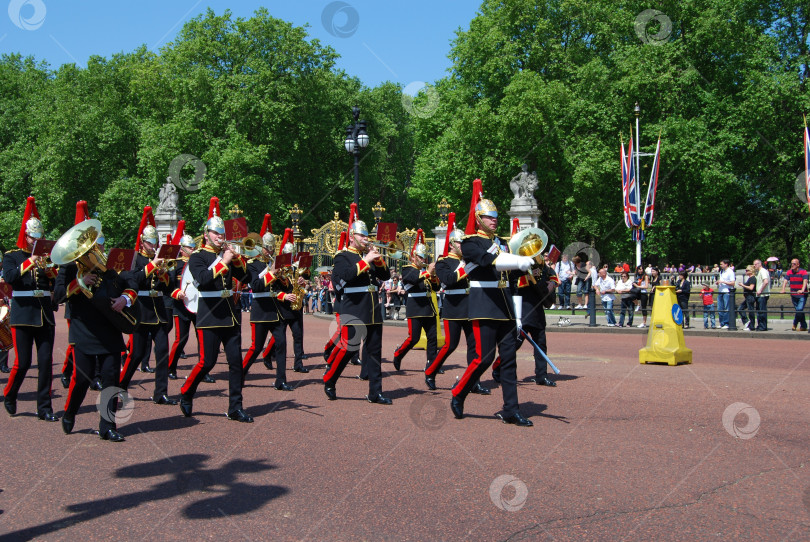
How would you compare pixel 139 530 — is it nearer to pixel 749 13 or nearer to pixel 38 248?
pixel 38 248

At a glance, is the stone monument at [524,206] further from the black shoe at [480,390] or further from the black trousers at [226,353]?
the black trousers at [226,353]

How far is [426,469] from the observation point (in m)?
5.77

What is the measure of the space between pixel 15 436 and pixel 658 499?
18.7ft

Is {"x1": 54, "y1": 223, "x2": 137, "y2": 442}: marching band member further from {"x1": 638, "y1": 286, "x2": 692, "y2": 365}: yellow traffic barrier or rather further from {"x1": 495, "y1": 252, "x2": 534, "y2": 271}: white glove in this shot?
{"x1": 638, "y1": 286, "x2": 692, "y2": 365}: yellow traffic barrier

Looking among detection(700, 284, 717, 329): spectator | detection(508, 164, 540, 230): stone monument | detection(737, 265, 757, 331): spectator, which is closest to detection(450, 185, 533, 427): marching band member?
detection(700, 284, 717, 329): spectator

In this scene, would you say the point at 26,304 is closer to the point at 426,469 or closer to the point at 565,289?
the point at 426,469

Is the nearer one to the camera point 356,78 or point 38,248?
point 38,248

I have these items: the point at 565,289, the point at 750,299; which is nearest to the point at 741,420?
the point at 750,299

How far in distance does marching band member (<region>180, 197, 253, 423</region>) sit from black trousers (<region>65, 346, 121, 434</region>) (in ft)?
3.02

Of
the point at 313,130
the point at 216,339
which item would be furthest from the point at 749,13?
the point at 216,339

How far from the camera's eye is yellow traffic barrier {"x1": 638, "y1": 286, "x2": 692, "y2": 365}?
481 inches

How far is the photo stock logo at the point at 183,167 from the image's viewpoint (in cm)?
3962

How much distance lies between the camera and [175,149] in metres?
40.0

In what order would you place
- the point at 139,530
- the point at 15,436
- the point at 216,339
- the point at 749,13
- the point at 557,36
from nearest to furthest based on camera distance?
the point at 139,530 < the point at 15,436 < the point at 216,339 < the point at 749,13 < the point at 557,36
